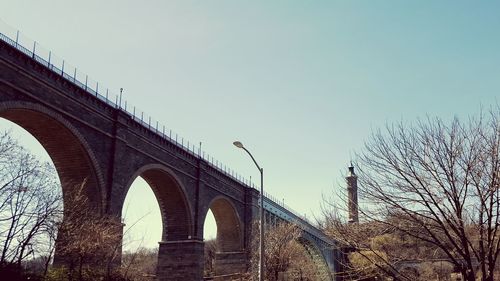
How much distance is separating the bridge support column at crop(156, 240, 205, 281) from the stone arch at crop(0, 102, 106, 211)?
1252cm

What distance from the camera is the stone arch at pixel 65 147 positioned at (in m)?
25.8

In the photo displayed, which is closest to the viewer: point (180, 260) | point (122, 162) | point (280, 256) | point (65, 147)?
point (65, 147)

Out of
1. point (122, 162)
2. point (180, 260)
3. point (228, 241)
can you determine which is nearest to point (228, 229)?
point (228, 241)

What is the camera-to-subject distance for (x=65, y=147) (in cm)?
2847

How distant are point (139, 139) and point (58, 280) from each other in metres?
13.9

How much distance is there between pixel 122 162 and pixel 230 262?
23.6 m

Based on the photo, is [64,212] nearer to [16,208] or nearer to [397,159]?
[16,208]

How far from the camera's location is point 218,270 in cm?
5231

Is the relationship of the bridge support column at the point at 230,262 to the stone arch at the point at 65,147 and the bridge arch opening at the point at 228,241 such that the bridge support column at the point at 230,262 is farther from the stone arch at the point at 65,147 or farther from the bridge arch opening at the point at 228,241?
the stone arch at the point at 65,147

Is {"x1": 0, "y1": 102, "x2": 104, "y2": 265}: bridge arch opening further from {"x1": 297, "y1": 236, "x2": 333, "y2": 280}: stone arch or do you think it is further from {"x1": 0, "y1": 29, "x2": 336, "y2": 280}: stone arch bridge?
{"x1": 297, "y1": 236, "x2": 333, "y2": 280}: stone arch

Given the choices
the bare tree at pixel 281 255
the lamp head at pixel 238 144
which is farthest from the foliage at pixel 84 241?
the bare tree at pixel 281 255

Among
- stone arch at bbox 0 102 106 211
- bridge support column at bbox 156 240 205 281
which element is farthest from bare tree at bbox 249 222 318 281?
stone arch at bbox 0 102 106 211

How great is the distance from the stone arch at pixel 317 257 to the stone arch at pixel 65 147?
49485mm

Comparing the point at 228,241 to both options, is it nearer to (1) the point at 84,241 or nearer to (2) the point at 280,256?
(2) the point at 280,256
